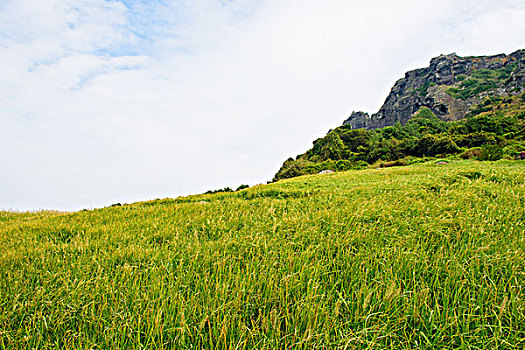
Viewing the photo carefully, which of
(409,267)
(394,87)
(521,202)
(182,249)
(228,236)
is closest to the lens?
(409,267)

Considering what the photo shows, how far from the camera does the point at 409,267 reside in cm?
225

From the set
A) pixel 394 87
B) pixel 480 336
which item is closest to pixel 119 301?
pixel 480 336

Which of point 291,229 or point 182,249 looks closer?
point 182,249

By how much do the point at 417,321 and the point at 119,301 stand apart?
7.74 ft

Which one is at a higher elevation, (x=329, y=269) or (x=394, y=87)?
(x=394, y=87)

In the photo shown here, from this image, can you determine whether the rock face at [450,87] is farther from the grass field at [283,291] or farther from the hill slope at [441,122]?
the grass field at [283,291]

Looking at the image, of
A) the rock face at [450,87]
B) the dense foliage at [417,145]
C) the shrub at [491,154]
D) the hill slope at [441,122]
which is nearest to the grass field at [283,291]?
the shrub at [491,154]

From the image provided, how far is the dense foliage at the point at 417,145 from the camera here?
98.4 ft

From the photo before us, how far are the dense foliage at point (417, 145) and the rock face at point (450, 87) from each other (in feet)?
148

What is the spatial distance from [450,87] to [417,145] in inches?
5916

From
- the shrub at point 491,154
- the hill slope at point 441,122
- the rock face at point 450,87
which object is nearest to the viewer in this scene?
the shrub at point 491,154

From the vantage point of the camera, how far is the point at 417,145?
40125 millimetres

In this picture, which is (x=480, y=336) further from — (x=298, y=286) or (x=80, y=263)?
(x=80, y=263)

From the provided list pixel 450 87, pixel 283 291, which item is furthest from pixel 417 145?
pixel 450 87
